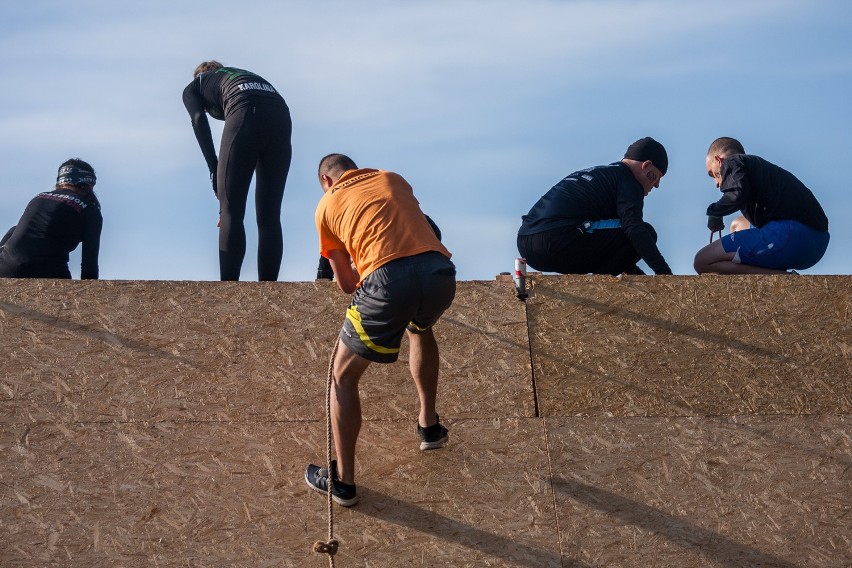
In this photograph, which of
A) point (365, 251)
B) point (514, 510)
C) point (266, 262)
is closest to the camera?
point (365, 251)

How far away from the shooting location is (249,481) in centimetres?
528

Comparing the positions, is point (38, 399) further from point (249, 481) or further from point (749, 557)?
point (749, 557)

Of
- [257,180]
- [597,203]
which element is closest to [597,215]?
[597,203]

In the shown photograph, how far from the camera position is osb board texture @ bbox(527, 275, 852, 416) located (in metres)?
5.66

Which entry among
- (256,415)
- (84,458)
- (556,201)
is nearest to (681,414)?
(556,201)

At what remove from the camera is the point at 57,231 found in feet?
20.8

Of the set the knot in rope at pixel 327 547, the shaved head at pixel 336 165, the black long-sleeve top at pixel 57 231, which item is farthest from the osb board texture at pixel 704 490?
the black long-sleeve top at pixel 57 231

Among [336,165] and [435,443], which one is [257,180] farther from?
[435,443]

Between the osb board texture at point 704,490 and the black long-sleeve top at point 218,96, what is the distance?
2409 mm

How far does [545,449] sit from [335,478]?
3.36 ft

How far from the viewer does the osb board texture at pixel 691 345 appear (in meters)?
5.66

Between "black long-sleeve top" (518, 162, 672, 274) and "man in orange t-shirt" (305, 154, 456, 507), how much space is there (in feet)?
5.06

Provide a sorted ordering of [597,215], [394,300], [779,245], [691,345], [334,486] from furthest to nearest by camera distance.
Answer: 1. [597,215]
2. [779,245]
3. [691,345]
4. [334,486]
5. [394,300]

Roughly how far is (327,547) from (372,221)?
4.60 ft
